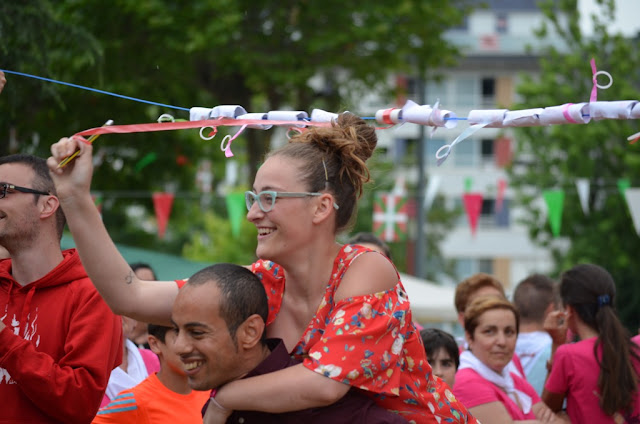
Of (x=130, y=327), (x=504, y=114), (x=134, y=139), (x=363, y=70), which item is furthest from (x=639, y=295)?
(x=504, y=114)

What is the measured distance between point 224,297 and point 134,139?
12.5 meters

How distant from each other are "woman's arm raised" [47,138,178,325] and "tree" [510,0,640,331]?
1978 cm

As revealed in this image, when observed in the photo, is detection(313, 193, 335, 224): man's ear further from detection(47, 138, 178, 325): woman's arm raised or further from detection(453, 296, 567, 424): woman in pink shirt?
detection(453, 296, 567, 424): woman in pink shirt

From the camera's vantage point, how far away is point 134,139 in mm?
14742

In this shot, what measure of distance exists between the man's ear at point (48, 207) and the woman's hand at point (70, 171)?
78cm

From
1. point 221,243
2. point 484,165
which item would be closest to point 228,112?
point 221,243

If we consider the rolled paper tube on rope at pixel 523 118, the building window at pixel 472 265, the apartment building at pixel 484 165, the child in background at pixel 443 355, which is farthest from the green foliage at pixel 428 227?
the rolled paper tube on rope at pixel 523 118

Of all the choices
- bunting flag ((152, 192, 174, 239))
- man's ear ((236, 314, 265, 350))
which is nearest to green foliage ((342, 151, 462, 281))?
bunting flag ((152, 192, 174, 239))

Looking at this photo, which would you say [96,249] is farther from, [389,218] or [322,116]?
[389,218]

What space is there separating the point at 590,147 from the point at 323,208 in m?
21.0

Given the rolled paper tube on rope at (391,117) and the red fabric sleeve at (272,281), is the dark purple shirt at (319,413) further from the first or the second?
the rolled paper tube on rope at (391,117)

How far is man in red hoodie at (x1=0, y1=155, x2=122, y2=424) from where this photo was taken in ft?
10.1

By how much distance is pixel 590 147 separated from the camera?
22.6 m

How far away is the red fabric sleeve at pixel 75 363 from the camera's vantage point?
9.88 ft
